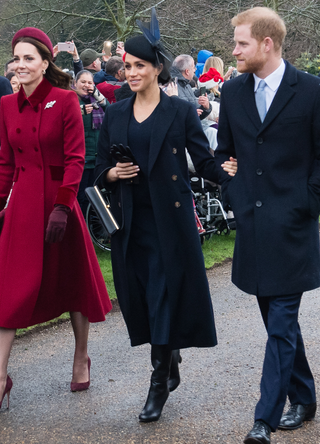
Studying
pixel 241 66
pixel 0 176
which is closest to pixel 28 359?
pixel 0 176

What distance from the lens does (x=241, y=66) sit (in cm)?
327

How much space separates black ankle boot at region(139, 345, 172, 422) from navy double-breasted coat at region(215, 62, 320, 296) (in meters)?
0.68

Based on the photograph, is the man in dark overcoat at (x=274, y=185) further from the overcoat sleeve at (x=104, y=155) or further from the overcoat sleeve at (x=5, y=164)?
the overcoat sleeve at (x=5, y=164)

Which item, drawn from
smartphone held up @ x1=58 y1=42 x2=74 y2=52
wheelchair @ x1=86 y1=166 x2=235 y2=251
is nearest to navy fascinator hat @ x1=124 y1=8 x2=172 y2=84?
wheelchair @ x1=86 y1=166 x2=235 y2=251

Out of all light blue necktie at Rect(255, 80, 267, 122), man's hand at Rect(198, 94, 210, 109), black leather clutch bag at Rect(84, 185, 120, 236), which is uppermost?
light blue necktie at Rect(255, 80, 267, 122)

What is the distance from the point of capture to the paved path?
3.53 metres

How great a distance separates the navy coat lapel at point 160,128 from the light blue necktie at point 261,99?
52 centimetres

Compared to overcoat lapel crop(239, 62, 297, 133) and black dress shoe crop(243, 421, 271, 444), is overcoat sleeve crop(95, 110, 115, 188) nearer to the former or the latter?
overcoat lapel crop(239, 62, 297, 133)

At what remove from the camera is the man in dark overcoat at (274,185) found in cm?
320

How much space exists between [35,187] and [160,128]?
0.84 metres

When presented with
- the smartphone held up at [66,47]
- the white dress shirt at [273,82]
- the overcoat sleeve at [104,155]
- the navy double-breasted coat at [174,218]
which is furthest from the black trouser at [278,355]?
the smartphone held up at [66,47]

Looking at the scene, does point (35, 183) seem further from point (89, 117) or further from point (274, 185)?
point (89, 117)

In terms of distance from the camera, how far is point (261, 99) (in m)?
3.33

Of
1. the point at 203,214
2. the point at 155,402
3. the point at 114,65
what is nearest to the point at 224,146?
the point at 155,402
